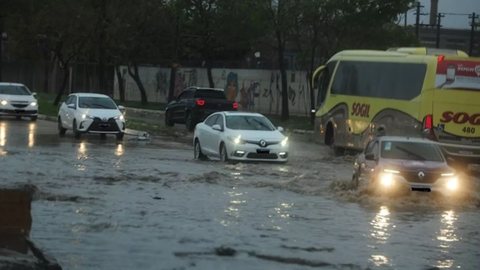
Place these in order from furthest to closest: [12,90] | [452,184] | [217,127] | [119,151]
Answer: [12,90], [119,151], [217,127], [452,184]

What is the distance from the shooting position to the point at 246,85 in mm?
57188

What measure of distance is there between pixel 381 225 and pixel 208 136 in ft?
36.7

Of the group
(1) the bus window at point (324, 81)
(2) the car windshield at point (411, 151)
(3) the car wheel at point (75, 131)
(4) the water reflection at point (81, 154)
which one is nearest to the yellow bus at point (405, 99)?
(1) the bus window at point (324, 81)

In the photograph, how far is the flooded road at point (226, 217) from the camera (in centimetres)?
1020

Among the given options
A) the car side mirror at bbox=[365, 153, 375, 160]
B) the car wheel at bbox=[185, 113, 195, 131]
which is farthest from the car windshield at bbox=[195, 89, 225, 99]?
the car side mirror at bbox=[365, 153, 375, 160]

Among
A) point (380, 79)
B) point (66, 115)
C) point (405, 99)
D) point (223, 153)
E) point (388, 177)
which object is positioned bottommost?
point (223, 153)

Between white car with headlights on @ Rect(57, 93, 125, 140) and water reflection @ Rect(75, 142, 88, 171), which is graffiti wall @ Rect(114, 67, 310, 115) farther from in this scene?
water reflection @ Rect(75, 142, 88, 171)

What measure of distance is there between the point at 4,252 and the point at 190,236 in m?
2.83

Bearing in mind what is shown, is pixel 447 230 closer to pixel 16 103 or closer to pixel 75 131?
pixel 75 131

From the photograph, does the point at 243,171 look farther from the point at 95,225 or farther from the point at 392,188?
the point at 95,225

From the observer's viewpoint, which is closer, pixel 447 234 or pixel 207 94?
pixel 447 234

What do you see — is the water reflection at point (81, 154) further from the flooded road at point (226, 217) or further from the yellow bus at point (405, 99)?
the yellow bus at point (405, 99)

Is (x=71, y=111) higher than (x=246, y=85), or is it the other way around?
(x=246, y=85)

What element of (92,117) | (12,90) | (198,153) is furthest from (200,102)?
(198,153)
